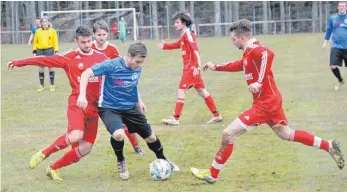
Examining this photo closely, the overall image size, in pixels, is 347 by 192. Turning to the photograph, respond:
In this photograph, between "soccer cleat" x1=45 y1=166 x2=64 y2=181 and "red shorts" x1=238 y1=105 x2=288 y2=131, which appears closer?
"red shorts" x1=238 y1=105 x2=288 y2=131

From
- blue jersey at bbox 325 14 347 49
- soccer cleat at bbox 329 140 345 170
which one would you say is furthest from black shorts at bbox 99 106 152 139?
blue jersey at bbox 325 14 347 49

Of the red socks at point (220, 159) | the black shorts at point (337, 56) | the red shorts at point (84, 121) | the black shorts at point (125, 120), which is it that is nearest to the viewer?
the red socks at point (220, 159)

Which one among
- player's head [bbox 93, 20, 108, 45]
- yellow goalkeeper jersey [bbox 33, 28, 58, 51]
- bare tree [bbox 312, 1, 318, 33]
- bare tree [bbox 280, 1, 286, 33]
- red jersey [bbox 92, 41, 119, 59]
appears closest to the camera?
player's head [bbox 93, 20, 108, 45]

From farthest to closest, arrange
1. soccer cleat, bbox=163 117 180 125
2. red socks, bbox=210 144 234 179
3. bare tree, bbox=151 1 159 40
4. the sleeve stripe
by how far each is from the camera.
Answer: bare tree, bbox=151 1 159 40, soccer cleat, bbox=163 117 180 125, red socks, bbox=210 144 234 179, the sleeve stripe

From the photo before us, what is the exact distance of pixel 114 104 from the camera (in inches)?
321

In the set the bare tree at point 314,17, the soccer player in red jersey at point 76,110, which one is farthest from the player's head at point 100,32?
the bare tree at point 314,17

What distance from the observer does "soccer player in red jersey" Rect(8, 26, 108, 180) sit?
833 cm

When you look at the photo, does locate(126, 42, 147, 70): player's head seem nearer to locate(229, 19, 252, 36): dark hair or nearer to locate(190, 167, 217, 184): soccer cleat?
locate(229, 19, 252, 36): dark hair

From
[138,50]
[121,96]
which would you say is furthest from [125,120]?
[138,50]

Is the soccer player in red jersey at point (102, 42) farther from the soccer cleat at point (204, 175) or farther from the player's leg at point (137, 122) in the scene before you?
the soccer cleat at point (204, 175)

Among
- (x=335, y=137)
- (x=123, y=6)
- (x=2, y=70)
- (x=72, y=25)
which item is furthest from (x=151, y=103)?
(x=123, y=6)

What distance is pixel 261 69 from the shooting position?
7832mm

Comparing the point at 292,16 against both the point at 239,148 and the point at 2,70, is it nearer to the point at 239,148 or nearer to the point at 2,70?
the point at 2,70

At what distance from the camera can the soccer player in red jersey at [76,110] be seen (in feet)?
27.3
